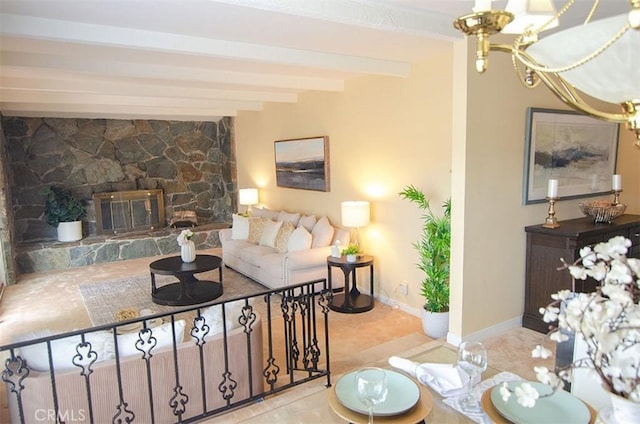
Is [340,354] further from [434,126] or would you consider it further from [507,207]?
[434,126]

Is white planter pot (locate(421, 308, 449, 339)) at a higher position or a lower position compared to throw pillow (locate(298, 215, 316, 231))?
lower

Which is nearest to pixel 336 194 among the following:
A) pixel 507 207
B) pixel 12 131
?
pixel 507 207

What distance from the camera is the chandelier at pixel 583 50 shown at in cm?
97

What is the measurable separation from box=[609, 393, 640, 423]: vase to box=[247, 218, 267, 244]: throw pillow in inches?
208

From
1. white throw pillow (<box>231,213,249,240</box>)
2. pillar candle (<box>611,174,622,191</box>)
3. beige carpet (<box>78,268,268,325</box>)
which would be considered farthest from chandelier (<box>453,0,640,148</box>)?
white throw pillow (<box>231,213,249,240</box>)

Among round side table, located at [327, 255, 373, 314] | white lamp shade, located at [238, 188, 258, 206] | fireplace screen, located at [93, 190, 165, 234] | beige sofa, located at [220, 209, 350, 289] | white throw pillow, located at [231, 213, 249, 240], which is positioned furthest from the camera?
fireplace screen, located at [93, 190, 165, 234]

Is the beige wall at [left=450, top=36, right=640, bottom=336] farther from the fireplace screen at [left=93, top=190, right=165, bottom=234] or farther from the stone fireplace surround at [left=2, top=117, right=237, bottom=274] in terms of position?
the fireplace screen at [left=93, top=190, right=165, bottom=234]

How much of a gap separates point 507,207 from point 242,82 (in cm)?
297

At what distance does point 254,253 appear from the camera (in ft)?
18.2

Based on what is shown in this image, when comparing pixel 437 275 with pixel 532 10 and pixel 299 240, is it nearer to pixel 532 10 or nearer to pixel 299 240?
pixel 299 240

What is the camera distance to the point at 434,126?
403cm

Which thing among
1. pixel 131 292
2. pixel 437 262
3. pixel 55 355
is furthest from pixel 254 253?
pixel 55 355

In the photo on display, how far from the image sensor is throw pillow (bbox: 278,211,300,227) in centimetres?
599

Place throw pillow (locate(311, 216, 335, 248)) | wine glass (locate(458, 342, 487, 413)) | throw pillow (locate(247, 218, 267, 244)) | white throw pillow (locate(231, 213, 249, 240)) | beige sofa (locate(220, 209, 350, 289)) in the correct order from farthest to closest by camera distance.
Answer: white throw pillow (locate(231, 213, 249, 240))
throw pillow (locate(247, 218, 267, 244))
throw pillow (locate(311, 216, 335, 248))
beige sofa (locate(220, 209, 350, 289))
wine glass (locate(458, 342, 487, 413))
